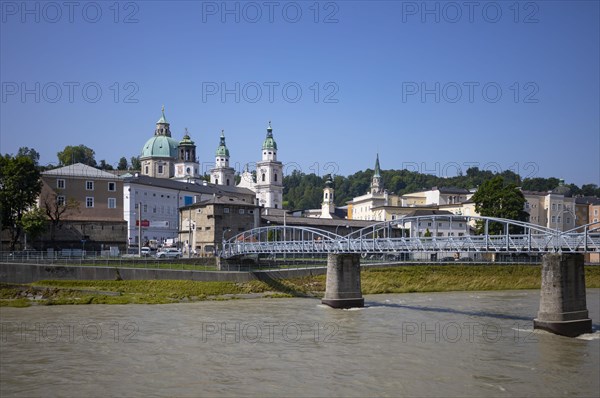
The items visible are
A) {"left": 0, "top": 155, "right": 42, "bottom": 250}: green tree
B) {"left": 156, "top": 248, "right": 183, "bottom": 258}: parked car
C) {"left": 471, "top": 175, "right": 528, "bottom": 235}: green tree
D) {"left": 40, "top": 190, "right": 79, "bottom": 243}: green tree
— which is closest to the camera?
{"left": 0, "top": 155, "right": 42, "bottom": 250}: green tree

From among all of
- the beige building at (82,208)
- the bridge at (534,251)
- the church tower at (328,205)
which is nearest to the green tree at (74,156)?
the church tower at (328,205)

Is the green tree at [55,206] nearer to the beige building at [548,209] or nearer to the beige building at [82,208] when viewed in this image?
the beige building at [82,208]

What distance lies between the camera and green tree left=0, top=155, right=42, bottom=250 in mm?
61844

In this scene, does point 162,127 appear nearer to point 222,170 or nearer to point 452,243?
point 222,170

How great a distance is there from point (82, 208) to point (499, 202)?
49337 mm

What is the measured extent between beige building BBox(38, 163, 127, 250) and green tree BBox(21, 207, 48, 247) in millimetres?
3945

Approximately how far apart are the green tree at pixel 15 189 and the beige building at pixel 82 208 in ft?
11.7

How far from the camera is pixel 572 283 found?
3400 cm

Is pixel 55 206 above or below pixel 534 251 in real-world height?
above

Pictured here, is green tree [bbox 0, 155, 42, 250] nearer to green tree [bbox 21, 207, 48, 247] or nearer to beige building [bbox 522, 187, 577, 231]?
green tree [bbox 21, 207, 48, 247]

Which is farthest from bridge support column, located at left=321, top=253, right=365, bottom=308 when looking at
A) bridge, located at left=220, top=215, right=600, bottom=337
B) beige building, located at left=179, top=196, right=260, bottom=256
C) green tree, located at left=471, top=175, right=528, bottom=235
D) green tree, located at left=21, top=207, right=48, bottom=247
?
green tree, located at left=471, top=175, right=528, bottom=235

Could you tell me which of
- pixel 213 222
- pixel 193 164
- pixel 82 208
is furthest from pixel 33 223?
pixel 193 164

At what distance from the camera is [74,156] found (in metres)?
140

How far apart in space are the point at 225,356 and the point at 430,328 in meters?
12.7
